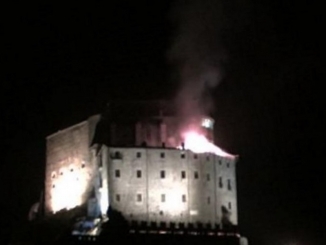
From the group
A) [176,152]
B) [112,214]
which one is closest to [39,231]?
[112,214]

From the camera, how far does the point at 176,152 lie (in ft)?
327

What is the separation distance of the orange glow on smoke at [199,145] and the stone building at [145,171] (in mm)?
599

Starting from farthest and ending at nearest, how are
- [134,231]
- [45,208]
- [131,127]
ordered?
[45,208] → [131,127] → [134,231]

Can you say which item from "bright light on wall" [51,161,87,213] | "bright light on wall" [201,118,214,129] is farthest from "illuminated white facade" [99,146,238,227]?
"bright light on wall" [201,118,214,129]

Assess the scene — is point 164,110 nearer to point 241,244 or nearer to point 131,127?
point 131,127

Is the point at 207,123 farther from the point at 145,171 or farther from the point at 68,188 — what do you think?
the point at 68,188

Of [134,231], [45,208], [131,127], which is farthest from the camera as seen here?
[45,208]

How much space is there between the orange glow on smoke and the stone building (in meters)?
0.60

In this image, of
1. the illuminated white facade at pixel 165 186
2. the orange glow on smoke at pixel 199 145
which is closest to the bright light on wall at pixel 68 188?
the illuminated white facade at pixel 165 186

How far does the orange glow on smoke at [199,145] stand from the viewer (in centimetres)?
10294

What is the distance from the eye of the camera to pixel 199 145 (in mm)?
104125

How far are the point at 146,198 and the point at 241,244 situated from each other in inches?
373

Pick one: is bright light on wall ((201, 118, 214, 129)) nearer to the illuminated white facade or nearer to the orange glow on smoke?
the orange glow on smoke

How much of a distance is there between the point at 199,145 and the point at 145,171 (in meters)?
8.32
